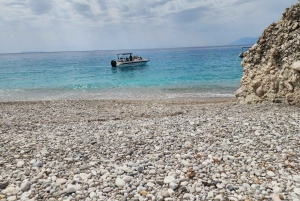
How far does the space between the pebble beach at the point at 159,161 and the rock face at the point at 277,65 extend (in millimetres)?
2272

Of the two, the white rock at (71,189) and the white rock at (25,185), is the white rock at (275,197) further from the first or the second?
the white rock at (25,185)

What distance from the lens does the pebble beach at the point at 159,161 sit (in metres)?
4.14

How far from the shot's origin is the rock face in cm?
972

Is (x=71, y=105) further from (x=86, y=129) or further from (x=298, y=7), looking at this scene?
(x=298, y=7)

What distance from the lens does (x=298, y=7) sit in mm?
10000

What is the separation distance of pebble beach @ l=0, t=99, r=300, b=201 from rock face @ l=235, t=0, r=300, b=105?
227 cm

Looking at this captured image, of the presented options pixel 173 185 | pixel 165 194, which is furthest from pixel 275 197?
pixel 165 194

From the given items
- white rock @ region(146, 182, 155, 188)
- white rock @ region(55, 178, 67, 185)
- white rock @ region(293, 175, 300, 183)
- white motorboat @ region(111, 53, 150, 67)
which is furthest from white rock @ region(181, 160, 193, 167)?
white motorboat @ region(111, 53, 150, 67)

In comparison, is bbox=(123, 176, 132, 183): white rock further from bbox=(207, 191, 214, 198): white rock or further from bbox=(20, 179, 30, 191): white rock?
bbox=(20, 179, 30, 191): white rock

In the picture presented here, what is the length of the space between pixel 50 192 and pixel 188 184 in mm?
2612

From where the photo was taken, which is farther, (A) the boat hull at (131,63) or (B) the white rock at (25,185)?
(A) the boat hull at (131,63)

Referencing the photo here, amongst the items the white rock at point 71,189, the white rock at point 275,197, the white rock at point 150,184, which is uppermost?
the white rock at point 71,189

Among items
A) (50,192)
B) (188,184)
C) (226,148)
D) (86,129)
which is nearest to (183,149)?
(226,148)

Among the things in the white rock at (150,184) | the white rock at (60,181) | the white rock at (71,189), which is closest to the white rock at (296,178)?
the white rock at (150,184)
